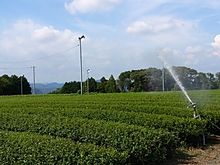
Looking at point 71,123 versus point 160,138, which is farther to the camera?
point 71,123

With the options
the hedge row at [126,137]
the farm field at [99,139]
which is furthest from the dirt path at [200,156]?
the hedge row at [126,137]

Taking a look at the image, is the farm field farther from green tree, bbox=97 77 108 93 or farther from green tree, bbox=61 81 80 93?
green tree, bbox=61 81 80 93

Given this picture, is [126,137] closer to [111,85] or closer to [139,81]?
[139,81]

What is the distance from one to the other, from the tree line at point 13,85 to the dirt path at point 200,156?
60.4m

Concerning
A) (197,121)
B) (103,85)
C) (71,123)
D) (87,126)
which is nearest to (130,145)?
(87,126)

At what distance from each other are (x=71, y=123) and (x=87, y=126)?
714mm

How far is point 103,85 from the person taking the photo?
64.6m

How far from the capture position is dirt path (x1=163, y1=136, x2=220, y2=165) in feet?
22.0

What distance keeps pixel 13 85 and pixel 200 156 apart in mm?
67205

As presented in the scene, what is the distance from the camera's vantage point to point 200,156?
7.31m

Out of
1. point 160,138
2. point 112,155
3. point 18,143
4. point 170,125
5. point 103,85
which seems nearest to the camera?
point 112,155

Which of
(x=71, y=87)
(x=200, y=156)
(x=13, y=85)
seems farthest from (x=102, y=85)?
(x=200, y=156)

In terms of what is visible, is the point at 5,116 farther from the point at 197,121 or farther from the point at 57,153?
the point at 197,121

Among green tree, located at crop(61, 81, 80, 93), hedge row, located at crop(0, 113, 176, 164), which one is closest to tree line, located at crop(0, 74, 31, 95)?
green tree, located at crop(61, 81, 80, 93)
